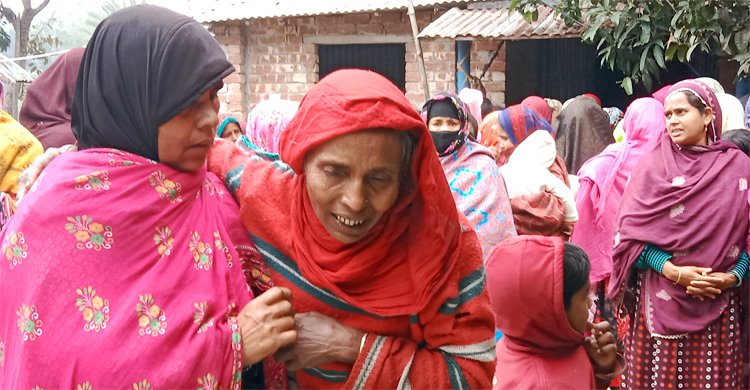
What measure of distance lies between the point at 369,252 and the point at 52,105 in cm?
294

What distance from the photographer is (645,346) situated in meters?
4.57

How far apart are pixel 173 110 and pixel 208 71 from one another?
0.38 ft

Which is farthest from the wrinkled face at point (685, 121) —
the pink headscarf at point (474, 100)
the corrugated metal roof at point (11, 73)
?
the corrugated metal roof at point (11, 73)

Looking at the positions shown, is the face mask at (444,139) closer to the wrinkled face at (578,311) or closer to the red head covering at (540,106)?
the wrinkled face at (578,311)

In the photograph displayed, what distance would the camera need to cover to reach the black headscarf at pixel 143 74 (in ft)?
5.52

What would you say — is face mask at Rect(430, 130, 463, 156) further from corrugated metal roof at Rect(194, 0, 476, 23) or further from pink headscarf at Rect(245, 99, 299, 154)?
corrugated metal roof at Rect(194, 0, 476, 23)

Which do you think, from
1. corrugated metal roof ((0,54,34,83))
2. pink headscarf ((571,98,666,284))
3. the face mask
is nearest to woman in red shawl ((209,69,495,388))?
the face mask

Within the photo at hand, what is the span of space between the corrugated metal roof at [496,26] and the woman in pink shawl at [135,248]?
6834 mm

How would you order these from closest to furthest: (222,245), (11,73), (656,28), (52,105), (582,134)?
(222,245) → (52,105) → (582,134) → (656,28) → (11,73)

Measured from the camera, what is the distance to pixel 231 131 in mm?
5047

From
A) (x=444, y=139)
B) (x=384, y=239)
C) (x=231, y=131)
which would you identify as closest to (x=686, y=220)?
(x=444, y=139)

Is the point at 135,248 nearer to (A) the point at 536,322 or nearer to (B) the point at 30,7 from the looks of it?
(A) the point at 536,322

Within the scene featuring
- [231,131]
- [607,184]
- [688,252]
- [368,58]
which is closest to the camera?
[688,252]

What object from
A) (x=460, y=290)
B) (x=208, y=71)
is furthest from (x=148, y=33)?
(x=460, y=290)
